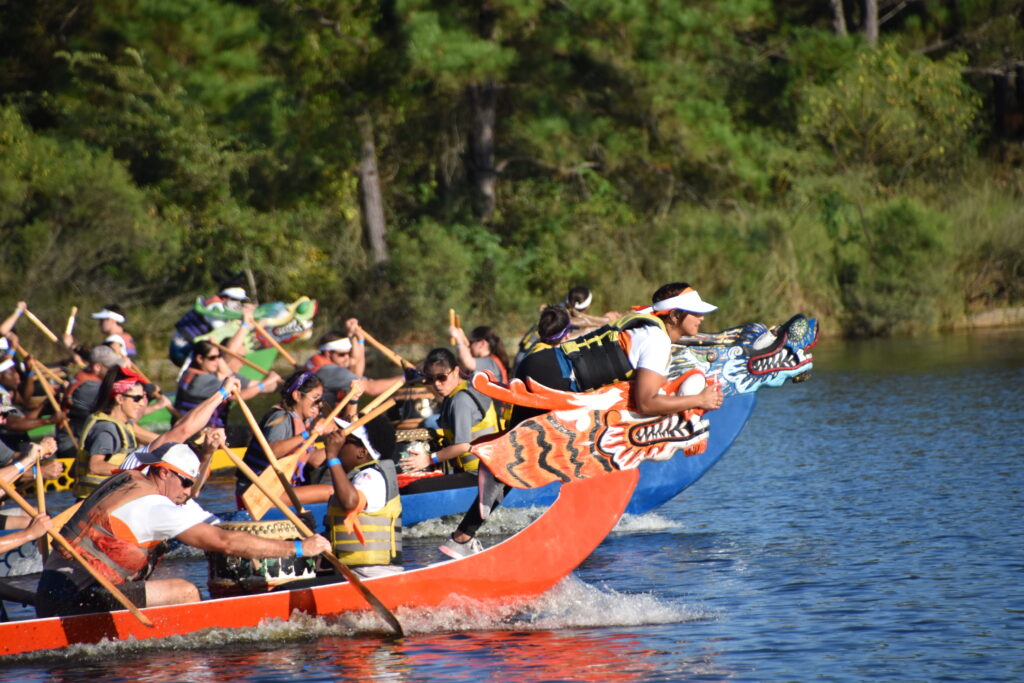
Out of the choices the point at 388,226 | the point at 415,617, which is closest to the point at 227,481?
the point at 415,617

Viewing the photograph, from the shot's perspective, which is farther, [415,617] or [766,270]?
[766,270]

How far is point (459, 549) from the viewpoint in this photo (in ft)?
29.3

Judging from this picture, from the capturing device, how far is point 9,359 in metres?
14.5

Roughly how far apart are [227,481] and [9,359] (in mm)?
2528

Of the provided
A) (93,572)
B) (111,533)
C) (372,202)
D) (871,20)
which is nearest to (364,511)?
(111,533)

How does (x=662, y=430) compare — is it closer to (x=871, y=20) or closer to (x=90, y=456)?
(x=90, y=456)

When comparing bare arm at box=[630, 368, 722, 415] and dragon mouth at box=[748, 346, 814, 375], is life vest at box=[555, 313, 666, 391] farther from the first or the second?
dragon mouth at box=[748, 346, 814, 375]

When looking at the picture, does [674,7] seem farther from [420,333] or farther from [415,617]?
[415,617]

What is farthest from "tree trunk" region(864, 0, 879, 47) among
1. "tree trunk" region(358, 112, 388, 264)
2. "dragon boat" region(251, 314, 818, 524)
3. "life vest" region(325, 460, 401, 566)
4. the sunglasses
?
"life vest" region(325, 460, 401, 566)

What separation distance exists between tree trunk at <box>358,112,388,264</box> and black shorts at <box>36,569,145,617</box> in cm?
2005

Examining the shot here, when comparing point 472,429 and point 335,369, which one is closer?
point 472,429

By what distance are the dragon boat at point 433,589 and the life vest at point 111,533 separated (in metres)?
0.33

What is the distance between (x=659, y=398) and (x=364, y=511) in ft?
6.15

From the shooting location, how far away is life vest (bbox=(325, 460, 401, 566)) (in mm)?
8141
